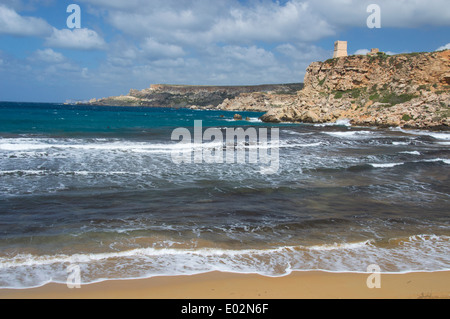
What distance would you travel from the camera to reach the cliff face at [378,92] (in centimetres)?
4041

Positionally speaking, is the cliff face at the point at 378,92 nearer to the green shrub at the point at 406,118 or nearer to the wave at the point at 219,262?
the green shrub at the point at 406,118

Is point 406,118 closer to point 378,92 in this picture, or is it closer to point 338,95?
point 378,92

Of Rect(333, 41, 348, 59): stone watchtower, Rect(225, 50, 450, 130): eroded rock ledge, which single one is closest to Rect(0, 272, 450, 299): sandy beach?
Rect(225, 50, 450, 130): eroded rock ledge

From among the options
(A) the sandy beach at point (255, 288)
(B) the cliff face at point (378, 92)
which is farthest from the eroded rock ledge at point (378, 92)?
(A) the sandy beach at point (255, 288)

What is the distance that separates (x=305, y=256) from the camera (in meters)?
5.80

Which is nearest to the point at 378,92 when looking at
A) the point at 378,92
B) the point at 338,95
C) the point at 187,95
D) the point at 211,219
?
the point at 378,92

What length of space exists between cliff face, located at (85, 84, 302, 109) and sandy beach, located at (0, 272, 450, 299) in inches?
5701

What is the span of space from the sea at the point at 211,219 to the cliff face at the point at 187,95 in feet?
448

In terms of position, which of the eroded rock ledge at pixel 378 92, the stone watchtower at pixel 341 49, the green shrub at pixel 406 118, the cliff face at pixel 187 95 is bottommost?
the green shrub at pixel 406 118

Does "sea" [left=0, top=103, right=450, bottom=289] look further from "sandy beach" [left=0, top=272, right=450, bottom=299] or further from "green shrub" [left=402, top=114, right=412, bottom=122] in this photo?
"green shrub" [left=402, top=114, right=412, bottom=122]

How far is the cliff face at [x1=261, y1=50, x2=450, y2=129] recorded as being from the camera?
133ft
